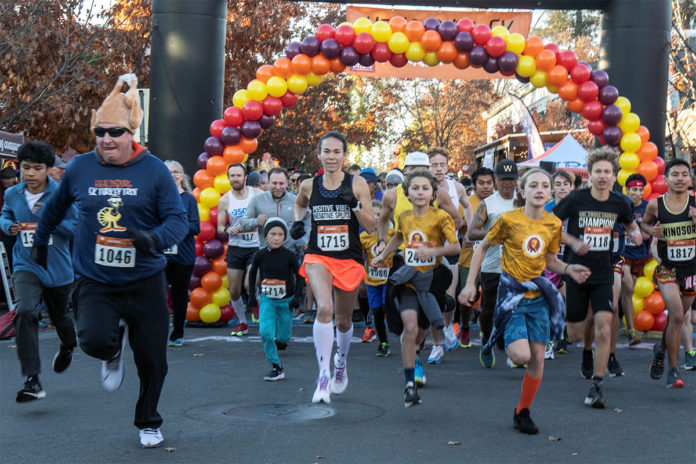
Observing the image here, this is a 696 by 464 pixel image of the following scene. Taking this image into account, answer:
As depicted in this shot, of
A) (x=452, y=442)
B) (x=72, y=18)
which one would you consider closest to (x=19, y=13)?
(x=72, y=18)

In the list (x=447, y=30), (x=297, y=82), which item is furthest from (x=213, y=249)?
(x=447, y=30)

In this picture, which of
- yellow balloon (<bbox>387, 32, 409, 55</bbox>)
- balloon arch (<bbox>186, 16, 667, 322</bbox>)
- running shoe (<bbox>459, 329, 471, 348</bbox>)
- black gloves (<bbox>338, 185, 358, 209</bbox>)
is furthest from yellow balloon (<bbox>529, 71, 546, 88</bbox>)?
black gloves (<bbox>338, 185, 358, 209</bbox>)

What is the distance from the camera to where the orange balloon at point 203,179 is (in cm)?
1254

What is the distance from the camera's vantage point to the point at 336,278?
728cm

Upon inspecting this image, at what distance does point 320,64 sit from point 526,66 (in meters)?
2.95

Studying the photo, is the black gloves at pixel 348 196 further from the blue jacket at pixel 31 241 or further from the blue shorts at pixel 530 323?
the blue jacket at pixel 31 241

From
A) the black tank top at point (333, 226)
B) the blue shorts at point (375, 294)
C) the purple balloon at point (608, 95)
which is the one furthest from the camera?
the purple balloon at point (608, 95)

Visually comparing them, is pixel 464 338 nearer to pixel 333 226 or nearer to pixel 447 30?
pixel 333 226

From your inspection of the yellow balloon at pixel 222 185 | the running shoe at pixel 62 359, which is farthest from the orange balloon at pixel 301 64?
the running shoe at pixel 62 359

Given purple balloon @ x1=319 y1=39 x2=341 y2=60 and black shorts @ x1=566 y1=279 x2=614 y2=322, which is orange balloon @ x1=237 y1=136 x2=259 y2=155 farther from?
black shorts @ x1=566 y1=279 x2=614 y2=322

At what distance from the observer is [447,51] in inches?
502

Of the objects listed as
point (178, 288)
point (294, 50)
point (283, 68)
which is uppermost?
point (294, 50)

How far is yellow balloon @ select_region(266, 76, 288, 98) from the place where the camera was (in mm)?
12594

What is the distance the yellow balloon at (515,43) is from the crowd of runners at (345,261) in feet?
10.7
